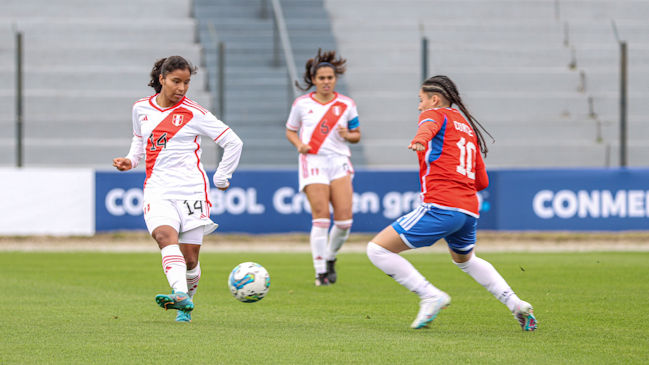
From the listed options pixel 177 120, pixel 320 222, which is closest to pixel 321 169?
pixel 320 222

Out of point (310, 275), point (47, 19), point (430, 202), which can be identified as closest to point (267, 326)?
point (430, 202)

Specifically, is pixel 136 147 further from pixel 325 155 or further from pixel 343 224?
pixel 343 224

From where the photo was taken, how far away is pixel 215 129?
7.45 meters

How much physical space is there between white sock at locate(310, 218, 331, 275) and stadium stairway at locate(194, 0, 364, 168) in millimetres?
10357

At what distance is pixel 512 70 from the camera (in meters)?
25.0

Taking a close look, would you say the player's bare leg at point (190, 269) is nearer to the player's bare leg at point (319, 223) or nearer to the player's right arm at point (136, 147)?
the player's right arm at point (136, 147)

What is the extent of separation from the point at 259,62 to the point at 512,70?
6.14 meters

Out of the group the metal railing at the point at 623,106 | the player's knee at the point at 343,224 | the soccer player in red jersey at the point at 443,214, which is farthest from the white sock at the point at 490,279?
the metal railing at the point at 623,106

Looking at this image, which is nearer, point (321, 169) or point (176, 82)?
point (176, 82)

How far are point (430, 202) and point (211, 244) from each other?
35.2 ft

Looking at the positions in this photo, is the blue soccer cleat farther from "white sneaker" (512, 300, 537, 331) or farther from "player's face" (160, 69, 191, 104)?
"white sneaker" (512, 300, 537, 331)

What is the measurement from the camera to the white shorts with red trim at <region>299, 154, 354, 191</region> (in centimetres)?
1060

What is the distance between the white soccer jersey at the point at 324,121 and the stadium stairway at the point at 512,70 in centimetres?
986

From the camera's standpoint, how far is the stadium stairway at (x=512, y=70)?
2241 cm
